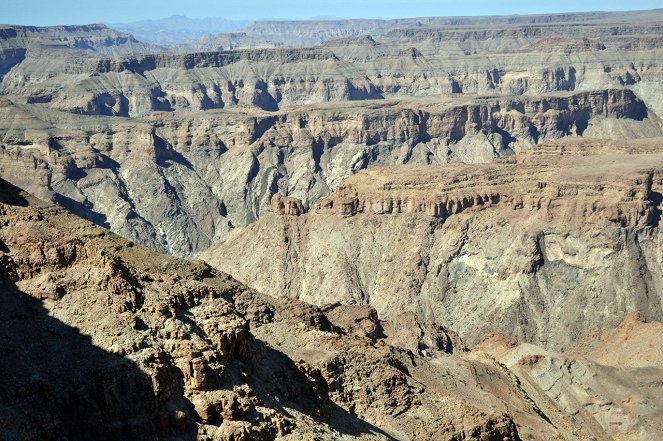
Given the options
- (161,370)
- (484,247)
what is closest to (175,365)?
(161,370)

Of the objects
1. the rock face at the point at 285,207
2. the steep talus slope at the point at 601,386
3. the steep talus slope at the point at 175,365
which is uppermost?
the steep talus slope at the point at 175,365

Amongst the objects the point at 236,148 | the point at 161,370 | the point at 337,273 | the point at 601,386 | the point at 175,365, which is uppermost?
the point at 161,370

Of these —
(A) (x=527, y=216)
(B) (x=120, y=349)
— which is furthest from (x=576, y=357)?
(B) (x=120, y=349)

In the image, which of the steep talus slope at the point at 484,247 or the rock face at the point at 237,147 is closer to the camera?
the steep talus slope at the point at 484,247

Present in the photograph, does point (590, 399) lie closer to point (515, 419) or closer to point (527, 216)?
point (515, 419)

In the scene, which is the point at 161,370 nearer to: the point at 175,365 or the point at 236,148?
the point at 175,365

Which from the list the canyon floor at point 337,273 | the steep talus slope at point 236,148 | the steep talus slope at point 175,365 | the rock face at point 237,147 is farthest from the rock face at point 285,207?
the steep talus slope at point 175,365

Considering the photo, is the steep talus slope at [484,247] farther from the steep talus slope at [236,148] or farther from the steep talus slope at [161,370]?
the steep talus slope at [161,370]

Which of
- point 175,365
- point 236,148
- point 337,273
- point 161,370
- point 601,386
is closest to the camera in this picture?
point 161,370
